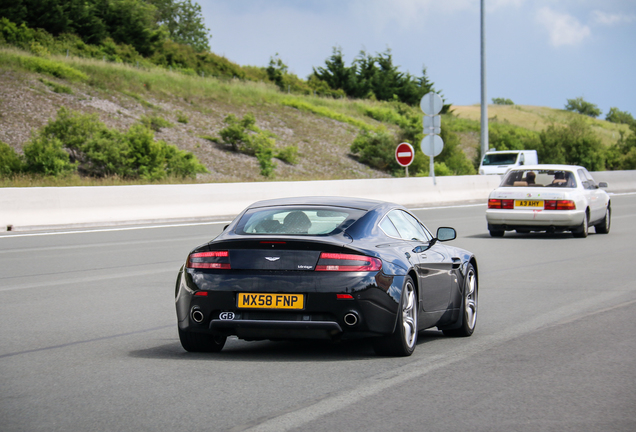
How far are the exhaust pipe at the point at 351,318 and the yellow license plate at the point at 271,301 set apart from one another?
1.05 ft

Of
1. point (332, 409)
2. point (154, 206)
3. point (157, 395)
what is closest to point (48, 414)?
point (157, 395)

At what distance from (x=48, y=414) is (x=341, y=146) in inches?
1894

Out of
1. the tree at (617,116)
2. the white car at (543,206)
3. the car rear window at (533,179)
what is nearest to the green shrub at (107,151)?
the car rear window at (533,179)

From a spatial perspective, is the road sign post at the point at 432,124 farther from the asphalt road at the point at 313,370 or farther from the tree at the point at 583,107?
the tree at the point at 583,107

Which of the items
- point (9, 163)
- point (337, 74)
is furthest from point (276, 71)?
Result: point (9, 163)

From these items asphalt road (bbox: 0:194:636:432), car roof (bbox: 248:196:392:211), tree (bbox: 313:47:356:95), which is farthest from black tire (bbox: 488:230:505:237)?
tree (bbox: 313:47:356:95)

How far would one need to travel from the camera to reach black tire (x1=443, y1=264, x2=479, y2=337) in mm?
7855

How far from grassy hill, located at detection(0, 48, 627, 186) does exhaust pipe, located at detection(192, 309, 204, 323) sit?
1160 inches

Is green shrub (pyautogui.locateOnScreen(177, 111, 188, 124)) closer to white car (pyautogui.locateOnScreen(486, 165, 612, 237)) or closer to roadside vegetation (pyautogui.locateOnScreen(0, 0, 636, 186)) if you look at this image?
roadside vegetation (pyautogui.locateOnScreen(0, 0, 636, 186))

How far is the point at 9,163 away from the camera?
3250 centimetres

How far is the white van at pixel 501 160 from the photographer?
136 ft

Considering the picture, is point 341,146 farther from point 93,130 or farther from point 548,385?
point 548,385

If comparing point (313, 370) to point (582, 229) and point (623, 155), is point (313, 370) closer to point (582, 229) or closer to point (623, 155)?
point (582, 229)

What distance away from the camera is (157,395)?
5578mm
